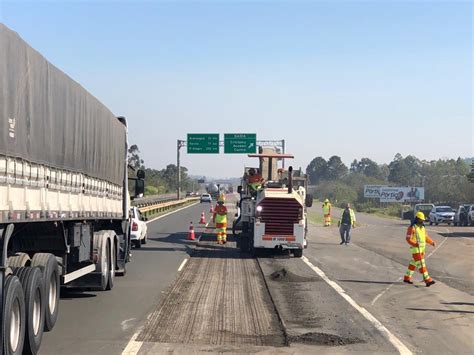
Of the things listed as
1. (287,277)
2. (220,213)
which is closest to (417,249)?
(287,277)

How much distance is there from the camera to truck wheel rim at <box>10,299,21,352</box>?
711 centimetres

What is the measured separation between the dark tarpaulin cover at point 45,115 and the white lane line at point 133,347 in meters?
2.56

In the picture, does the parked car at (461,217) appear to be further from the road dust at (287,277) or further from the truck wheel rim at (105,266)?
the truck wheel rim at (105,266)

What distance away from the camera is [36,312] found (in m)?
8.37

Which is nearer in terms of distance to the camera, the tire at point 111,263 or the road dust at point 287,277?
the tire at point 111,263

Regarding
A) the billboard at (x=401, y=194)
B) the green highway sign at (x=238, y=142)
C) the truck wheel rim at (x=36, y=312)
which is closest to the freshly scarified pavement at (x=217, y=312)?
the truck wheel rim at (x=36, y=312)

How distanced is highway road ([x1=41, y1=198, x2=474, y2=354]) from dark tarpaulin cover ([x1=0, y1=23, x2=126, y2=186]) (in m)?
2.43

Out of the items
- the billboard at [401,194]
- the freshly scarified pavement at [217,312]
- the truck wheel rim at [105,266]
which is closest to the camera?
the freshly scarified pavement at [217,312]

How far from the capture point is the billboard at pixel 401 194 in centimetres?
10462

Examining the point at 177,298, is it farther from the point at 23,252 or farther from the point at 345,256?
the point at 345,256

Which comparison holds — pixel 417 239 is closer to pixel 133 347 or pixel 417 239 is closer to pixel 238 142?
pixel 133 347

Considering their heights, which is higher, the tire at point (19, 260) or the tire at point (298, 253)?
the tire at point (19, 260)

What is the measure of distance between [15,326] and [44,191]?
192 centimetres

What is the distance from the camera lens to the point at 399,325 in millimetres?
10320
